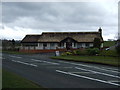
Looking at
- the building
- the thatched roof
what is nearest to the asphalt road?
the building

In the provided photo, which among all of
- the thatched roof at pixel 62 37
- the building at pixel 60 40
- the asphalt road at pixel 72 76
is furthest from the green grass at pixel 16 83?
the thatched roof at pixel 62 37

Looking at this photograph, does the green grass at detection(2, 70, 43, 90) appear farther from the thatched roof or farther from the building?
the thatched roof

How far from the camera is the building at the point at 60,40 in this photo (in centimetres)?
5481

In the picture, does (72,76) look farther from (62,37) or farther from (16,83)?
(62,37)

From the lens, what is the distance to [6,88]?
27.0 feet

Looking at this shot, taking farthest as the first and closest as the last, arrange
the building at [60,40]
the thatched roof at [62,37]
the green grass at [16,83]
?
1. the thatched roof at [62,37]
2. the building at [60,40]
3. the green grass at [16,83]

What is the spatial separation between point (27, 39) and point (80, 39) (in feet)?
50.1

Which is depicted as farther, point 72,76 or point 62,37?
point 62,37

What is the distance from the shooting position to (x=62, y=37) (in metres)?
57.1

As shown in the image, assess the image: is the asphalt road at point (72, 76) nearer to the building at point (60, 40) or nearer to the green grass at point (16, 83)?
the green grass at point (16, 83)

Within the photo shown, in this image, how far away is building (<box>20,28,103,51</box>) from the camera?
54.8 meters

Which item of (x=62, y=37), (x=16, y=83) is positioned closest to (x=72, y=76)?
(x=16, y=83)

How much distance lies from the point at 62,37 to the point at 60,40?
1366 millimetres

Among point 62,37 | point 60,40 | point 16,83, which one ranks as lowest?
point 16,83
